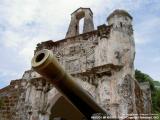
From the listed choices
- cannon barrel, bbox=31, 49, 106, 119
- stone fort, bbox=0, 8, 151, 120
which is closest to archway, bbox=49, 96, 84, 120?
stone fort, bbox=0, 8, 151, 120

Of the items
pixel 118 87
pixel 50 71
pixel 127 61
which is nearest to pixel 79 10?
pixel 127 61

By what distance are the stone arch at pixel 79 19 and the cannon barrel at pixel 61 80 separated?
214 inches

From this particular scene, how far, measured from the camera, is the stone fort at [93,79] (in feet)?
27.6

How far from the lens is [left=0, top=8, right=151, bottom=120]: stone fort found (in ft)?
27.6

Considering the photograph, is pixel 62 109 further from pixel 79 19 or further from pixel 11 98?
pixel 79 19

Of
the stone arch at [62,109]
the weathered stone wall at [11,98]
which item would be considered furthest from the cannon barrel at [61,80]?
the weathered stone wall at [11,98]

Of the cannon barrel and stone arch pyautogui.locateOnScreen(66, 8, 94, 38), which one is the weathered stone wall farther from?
the cannon barrel

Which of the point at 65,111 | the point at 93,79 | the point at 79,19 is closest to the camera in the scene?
the point at 93,79

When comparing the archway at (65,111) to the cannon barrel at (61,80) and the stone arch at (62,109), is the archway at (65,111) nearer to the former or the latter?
the stone arch at (62,109)

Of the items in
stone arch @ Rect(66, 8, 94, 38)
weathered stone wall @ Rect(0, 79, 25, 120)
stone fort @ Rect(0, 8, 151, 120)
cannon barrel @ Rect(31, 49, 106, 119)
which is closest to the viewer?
cannon barrel @ Rect(31, 49, 106, 119)

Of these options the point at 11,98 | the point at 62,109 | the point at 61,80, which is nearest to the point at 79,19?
the point at 62,109

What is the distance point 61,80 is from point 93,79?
3.36m

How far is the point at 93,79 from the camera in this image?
353 inches

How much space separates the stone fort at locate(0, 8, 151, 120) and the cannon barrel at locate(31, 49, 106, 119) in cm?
179
